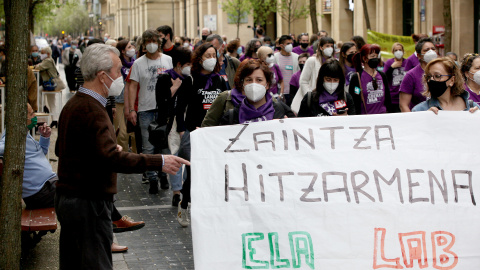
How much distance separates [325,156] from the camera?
5.23 meters

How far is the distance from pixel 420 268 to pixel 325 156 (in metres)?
0.95

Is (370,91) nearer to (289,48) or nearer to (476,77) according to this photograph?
(476,77)

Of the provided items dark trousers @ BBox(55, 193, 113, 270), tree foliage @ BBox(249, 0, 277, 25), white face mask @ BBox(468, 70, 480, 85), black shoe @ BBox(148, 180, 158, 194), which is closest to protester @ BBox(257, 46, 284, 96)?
black shoe @ BBox(148, 180, 158, 194)

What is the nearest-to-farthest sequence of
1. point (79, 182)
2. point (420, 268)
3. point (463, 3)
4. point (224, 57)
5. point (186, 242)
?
point (79, 182) → point (420, 268) → point (186, 242) → point (224, 57) → point (463, 3)

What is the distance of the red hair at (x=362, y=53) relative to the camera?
945cm

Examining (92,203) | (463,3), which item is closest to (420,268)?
(92,203)

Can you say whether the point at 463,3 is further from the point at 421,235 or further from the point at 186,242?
the point at 421,235

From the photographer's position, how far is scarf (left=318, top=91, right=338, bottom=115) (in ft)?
22.5

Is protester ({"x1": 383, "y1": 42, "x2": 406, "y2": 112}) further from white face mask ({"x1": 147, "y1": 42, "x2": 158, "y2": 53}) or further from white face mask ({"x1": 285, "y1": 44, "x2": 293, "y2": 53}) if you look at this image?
white face mask ({"x1": 147, "y1": 42, "x2": 158, "y2": 53})

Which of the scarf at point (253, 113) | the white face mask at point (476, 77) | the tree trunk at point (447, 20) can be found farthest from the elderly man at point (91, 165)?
the tree trunk at point (447, 20)

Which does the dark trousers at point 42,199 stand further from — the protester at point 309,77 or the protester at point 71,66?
the protester at point 71,66

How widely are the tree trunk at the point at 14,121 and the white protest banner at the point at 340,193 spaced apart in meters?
1.32

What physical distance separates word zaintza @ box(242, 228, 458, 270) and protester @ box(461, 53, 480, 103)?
255 centimetres

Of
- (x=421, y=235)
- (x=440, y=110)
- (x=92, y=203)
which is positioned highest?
(x=440, y=110)
